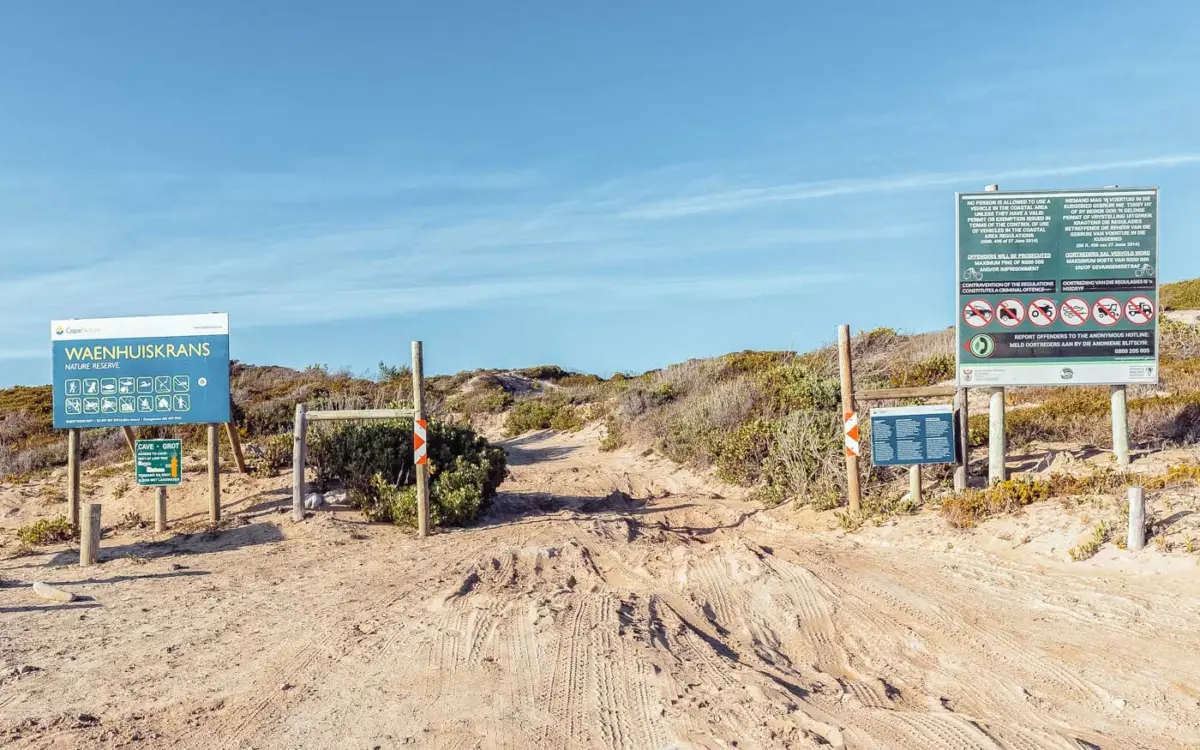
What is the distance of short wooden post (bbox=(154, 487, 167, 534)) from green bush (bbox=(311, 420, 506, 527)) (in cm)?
220

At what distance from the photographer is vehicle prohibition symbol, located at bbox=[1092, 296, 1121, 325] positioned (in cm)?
1191

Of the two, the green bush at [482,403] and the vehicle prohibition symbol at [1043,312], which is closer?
the vehicle prohibition symbol at [1043,312]

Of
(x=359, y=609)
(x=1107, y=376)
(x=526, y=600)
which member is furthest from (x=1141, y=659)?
(x=359, y=609)

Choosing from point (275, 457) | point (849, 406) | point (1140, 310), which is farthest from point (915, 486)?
point (275, 457)

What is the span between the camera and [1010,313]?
39.4ft

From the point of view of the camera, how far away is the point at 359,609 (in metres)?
8.29

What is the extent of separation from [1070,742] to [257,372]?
123 feet

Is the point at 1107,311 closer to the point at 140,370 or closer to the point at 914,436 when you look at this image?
the point at 914,436

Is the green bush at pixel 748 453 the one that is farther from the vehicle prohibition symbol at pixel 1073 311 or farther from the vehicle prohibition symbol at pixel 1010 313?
the vehicle prohibition symbol at pixel 1073 311

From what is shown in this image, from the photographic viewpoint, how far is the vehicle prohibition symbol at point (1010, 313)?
12.0 m

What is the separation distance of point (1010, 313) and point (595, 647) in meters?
8.04

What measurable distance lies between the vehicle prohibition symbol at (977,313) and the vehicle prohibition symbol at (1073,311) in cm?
91

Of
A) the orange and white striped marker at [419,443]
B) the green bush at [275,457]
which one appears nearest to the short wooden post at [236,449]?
the green bush at [275,457]

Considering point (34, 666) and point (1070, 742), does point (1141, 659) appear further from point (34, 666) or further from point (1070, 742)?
point (34, 666)
